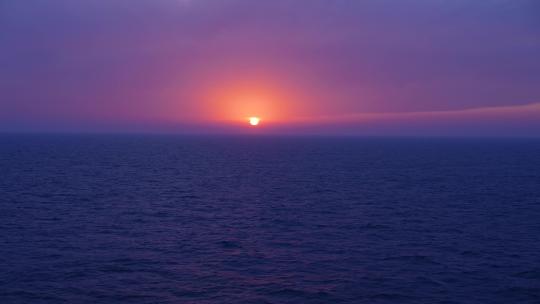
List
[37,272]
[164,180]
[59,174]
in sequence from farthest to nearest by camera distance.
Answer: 1. [59,174]
2. [164,180]
3. [37,272]

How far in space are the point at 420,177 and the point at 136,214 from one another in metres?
59.8

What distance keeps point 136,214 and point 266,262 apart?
23.3m

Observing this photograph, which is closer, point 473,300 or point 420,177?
point 473,300

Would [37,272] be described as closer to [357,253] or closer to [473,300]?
[357,253]

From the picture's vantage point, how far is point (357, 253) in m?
36.5

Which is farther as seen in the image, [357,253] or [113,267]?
[357,253]

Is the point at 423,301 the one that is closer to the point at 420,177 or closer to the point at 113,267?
the point at 113,267

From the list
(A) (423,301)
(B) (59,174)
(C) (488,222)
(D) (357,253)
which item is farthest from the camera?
(B) (59,174)

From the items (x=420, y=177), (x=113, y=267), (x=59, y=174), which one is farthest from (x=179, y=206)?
(x=420, y=177)

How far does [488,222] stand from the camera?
158ft

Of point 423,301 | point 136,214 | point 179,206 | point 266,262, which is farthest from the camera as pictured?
point 179,206

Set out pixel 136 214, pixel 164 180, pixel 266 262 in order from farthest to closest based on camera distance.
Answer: pixel 164 180 < pixel 136 214 < pixel 266 262

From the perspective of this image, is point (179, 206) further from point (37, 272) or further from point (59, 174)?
point (59, 174)

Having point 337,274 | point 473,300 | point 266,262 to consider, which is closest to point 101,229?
point 266,262
